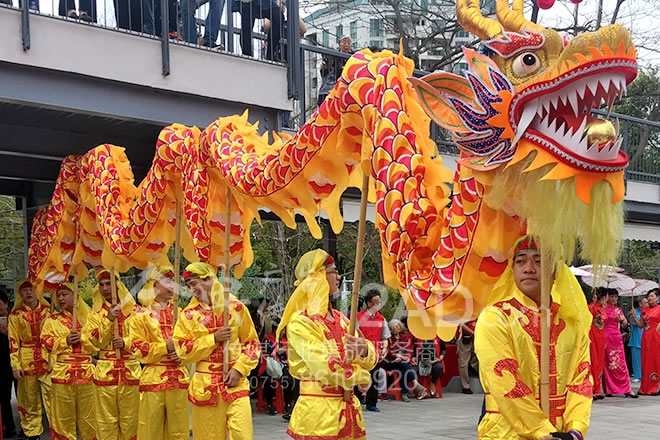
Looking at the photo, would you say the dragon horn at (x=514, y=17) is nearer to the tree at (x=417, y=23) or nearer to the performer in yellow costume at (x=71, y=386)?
the performer in yellow costume at (x=71, y=386)

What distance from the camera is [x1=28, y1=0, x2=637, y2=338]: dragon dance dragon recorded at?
2.93 m

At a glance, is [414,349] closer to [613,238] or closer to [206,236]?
[206,236]

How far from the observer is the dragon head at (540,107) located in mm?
2887

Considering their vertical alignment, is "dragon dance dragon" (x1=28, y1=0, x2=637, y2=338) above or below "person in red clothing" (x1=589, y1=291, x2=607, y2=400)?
above

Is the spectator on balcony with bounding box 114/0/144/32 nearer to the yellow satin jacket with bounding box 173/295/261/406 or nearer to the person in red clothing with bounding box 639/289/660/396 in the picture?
the yellow satin jacket with bounding box 173/295/261/406

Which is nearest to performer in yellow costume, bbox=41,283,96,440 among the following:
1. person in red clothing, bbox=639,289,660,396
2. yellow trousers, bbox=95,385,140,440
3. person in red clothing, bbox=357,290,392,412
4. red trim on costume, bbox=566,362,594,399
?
yellow trousers, bbox=95,385,140,440

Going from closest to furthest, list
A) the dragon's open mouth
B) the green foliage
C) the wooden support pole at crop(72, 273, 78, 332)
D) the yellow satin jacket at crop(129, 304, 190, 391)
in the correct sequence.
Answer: the dragon's open mouth, the yellow satin jacket at crop(129, 304, 190, 391), the wooden support pole at crop(72, 273, 78, 332), the green foliage

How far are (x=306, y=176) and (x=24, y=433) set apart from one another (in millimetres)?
5325

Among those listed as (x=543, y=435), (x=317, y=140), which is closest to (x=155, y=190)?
(x=317, y=140)

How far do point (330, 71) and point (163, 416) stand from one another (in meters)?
4.30

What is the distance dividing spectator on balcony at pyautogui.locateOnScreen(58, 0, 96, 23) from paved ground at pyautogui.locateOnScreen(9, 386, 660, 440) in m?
4.27

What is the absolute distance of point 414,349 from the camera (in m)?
11.1

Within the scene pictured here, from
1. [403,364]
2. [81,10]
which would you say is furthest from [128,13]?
[403,364]

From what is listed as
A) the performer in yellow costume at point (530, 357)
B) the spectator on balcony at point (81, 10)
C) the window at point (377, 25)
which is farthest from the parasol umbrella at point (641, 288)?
the performer in yellow costume at point (530, 357)
